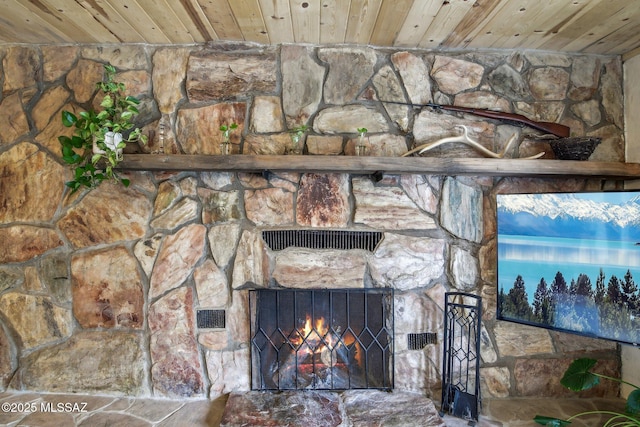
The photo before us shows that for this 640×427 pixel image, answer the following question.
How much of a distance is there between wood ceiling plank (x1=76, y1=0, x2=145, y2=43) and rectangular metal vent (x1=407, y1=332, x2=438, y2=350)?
83.5 inches

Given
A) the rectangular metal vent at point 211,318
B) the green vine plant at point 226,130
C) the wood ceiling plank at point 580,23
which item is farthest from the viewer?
the rectangular metal vent at point 211,318

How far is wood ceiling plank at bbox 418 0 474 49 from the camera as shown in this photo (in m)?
1.55

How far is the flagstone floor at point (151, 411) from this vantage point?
5.72ft

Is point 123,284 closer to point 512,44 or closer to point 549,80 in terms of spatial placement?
point 512,44

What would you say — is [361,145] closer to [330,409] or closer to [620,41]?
[330,409]

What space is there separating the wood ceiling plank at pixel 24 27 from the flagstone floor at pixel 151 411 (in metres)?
1.88

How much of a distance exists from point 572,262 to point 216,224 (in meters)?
1.78

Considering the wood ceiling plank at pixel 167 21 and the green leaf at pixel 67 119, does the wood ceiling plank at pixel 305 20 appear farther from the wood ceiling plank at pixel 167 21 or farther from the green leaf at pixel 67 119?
the green leaf at pixel 67 119

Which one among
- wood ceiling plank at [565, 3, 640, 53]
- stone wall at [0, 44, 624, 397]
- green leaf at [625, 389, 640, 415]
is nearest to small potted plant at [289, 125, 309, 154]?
stone wall at [0, 44, 624, 397]

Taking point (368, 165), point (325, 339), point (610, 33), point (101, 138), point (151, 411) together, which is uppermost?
point (610, 33)

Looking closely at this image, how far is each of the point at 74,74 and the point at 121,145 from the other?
63 centimetres

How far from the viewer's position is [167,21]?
1.71m

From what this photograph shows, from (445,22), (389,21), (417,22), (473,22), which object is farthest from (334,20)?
(473,22)

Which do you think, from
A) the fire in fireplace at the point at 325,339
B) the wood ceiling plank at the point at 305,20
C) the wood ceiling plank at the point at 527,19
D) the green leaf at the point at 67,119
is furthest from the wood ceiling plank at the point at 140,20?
the wood ceiling plank at the point at 527,19
